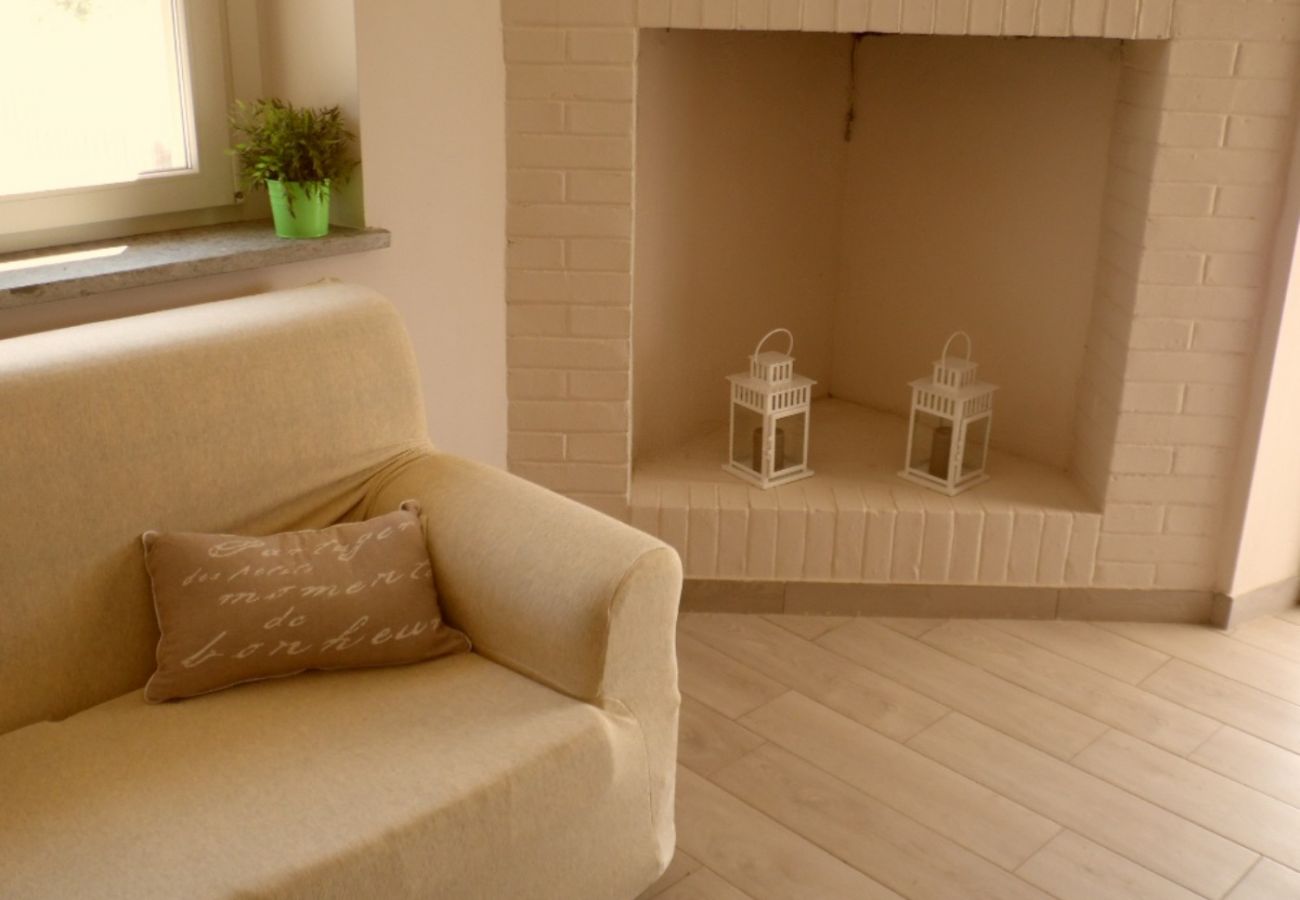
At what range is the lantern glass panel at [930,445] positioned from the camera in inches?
119

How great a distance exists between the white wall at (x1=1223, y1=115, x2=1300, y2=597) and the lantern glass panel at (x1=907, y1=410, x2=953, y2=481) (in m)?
0.63

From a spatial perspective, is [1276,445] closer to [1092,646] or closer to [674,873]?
[1092,646]

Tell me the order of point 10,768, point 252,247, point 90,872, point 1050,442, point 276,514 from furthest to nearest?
point 1050,442
point 252,247
point 276,514
point 10,768
point 90,872

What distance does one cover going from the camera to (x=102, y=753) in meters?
1.71

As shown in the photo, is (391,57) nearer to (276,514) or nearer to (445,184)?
(445,184)

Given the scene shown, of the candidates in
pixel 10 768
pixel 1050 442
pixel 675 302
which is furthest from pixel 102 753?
pixel 1050 442

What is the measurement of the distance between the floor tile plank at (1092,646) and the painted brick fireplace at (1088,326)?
0.10 m

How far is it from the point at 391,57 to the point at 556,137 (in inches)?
14.6

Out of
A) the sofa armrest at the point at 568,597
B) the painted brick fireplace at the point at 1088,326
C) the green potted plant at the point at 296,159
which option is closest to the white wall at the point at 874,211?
the painted brick fireplace at the point at 1088,326

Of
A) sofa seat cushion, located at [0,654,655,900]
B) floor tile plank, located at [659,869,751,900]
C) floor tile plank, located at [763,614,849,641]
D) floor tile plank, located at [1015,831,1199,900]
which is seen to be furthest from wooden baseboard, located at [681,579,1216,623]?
sofa seat cushion, located at [0,654,655,900]

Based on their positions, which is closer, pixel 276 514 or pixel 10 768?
pixel 10 768

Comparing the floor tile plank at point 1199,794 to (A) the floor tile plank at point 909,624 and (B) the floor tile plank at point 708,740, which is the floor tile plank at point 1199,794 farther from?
(B) the floor tile plank at point 708,740

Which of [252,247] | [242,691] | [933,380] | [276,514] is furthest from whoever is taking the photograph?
[933,380]

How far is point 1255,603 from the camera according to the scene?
2975mm
